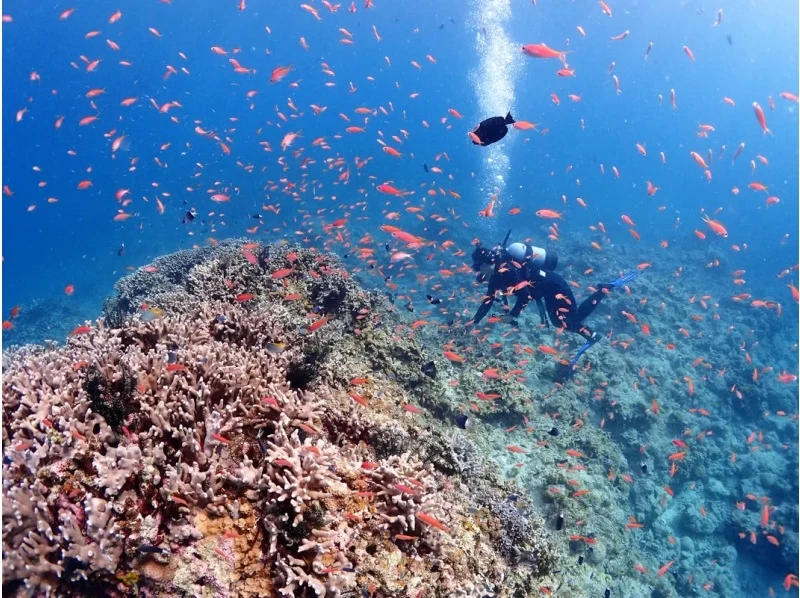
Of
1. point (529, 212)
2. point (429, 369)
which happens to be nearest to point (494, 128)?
point (429, 369)

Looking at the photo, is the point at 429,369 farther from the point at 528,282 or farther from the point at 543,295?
the point at 543,295

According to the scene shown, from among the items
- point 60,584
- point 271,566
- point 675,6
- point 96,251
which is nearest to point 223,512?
point 271,566

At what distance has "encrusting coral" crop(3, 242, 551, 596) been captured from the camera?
2.56m

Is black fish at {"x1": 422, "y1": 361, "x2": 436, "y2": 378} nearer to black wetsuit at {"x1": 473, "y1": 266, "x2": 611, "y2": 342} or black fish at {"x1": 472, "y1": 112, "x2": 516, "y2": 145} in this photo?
black wetsuit at {"x1": 473, "y1": 266, "x2": 611, "y2": 342}

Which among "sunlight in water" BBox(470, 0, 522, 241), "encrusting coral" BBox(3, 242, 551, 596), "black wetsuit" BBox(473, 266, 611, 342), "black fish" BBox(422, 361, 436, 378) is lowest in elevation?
"encrusting coral" BBox(3, 242, 551, 596)

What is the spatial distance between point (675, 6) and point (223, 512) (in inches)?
4781

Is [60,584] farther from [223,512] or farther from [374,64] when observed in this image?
[374,64]

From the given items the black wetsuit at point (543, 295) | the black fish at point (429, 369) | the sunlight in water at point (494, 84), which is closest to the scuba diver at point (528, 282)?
the black wetsuit at point (543, 295)

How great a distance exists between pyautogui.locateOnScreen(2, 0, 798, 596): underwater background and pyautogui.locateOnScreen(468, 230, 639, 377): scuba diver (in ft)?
4.09

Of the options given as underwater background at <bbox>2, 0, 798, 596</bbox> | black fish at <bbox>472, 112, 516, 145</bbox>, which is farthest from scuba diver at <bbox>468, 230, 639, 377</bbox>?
black fish at <bbox>472, 112, 516, 145</bbox>

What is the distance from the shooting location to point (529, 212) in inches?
1540

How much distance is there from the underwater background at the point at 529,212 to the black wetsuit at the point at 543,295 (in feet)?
4.15

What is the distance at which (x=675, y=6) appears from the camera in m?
87.6

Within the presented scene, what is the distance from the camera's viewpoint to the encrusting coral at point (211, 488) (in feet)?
8.39
